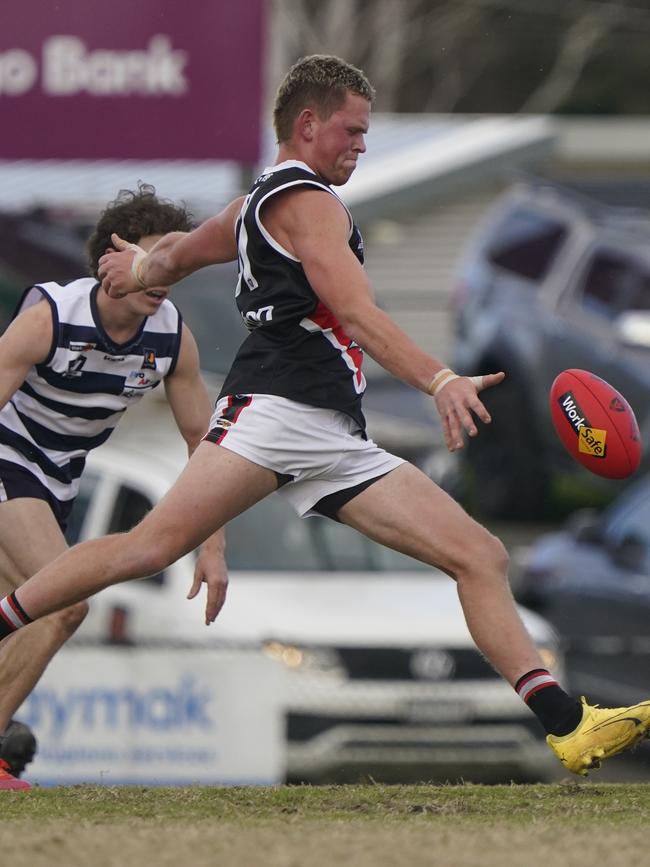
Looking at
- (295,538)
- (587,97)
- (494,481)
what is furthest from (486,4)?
(295,538)

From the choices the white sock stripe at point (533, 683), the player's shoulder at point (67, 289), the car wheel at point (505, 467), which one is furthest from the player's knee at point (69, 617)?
the car wheel at point (505, 467)

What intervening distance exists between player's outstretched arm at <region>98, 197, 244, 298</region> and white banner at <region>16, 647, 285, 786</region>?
3677 millimetres

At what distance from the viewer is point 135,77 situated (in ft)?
50.6

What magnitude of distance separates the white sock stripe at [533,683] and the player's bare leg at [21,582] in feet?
5.93

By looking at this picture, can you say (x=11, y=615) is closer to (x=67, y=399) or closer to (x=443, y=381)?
(x=67, y=399)

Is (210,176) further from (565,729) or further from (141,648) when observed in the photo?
(565,729)

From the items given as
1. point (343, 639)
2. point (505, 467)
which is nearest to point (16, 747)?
point (343, 639)

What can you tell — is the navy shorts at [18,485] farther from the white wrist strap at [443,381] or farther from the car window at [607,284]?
the car window at [607,284]

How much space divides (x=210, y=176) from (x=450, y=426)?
1681 cm

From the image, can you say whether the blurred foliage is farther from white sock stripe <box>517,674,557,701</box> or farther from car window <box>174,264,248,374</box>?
white sock stripe <box>517,674,557,701</box>

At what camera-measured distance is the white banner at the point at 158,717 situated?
9.95 meters

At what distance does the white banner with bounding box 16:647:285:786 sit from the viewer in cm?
995

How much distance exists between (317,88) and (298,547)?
5.32m

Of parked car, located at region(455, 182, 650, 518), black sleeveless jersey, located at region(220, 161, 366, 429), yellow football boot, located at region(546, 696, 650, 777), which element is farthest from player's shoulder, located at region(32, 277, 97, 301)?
parked car, located at region(455, 182, 650, 518)
